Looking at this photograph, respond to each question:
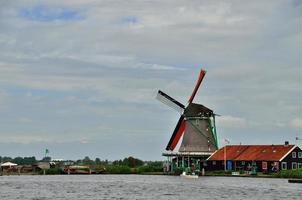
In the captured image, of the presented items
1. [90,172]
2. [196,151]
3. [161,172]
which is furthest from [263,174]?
[90,172]

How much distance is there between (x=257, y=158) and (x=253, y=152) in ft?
7.44

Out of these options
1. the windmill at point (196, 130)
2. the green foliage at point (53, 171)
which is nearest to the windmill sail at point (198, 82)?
the windmill at point (196, 130)

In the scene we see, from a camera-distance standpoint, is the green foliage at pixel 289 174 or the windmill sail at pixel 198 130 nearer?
the green foliage at pixel 289 174

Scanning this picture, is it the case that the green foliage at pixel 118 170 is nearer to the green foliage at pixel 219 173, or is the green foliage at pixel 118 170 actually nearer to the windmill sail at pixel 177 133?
the windmill sail at pixel 177 133

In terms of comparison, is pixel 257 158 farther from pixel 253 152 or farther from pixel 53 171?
pixel 53 171

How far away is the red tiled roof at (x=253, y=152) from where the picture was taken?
83250 mm

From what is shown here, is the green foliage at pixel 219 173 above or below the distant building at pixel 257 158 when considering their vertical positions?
below

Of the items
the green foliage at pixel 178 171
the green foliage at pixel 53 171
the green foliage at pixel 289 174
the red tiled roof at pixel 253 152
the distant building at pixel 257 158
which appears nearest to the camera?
the green foliage at pixel 289 174

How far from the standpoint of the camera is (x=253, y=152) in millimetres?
86562

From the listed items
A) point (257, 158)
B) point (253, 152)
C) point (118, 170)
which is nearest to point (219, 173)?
point (257, 158)

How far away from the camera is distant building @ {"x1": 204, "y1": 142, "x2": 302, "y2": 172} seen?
271ft

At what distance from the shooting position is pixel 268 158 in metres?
83.2

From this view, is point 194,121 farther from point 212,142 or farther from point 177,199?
point 177,199

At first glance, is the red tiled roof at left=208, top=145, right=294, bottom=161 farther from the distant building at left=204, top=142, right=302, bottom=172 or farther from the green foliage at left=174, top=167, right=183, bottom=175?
the green foliage at left=174, top=167, right=183, bottom=175
